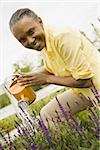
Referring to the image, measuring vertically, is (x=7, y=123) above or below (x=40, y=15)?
below

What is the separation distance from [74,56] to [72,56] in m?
0.01

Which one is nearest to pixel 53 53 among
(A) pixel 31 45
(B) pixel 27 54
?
(A) pixel 31 45

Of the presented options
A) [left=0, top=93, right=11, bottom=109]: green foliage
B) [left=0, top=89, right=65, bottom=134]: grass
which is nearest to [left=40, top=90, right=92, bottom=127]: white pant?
[left=0, top=89, right=65, bottom=134]: grass

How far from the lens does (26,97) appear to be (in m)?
2.99

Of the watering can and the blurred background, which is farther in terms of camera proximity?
the blurred background

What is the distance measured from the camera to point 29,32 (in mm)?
2562

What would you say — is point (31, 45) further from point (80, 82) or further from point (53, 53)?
point (80, 82)

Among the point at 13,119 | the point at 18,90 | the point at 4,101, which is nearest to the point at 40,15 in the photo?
the point at 18,90

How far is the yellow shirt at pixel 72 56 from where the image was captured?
99.8 inches

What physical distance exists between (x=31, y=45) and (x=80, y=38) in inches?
10.4

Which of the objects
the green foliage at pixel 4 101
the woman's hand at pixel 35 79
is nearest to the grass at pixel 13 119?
the green foliage at pixel 4 101

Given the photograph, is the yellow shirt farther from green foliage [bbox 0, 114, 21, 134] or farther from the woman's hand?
green foliage [bbox 0, 114, 21, 134]

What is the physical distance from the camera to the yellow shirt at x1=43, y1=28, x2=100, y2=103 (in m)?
2.54

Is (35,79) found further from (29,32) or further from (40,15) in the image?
(40,15)
